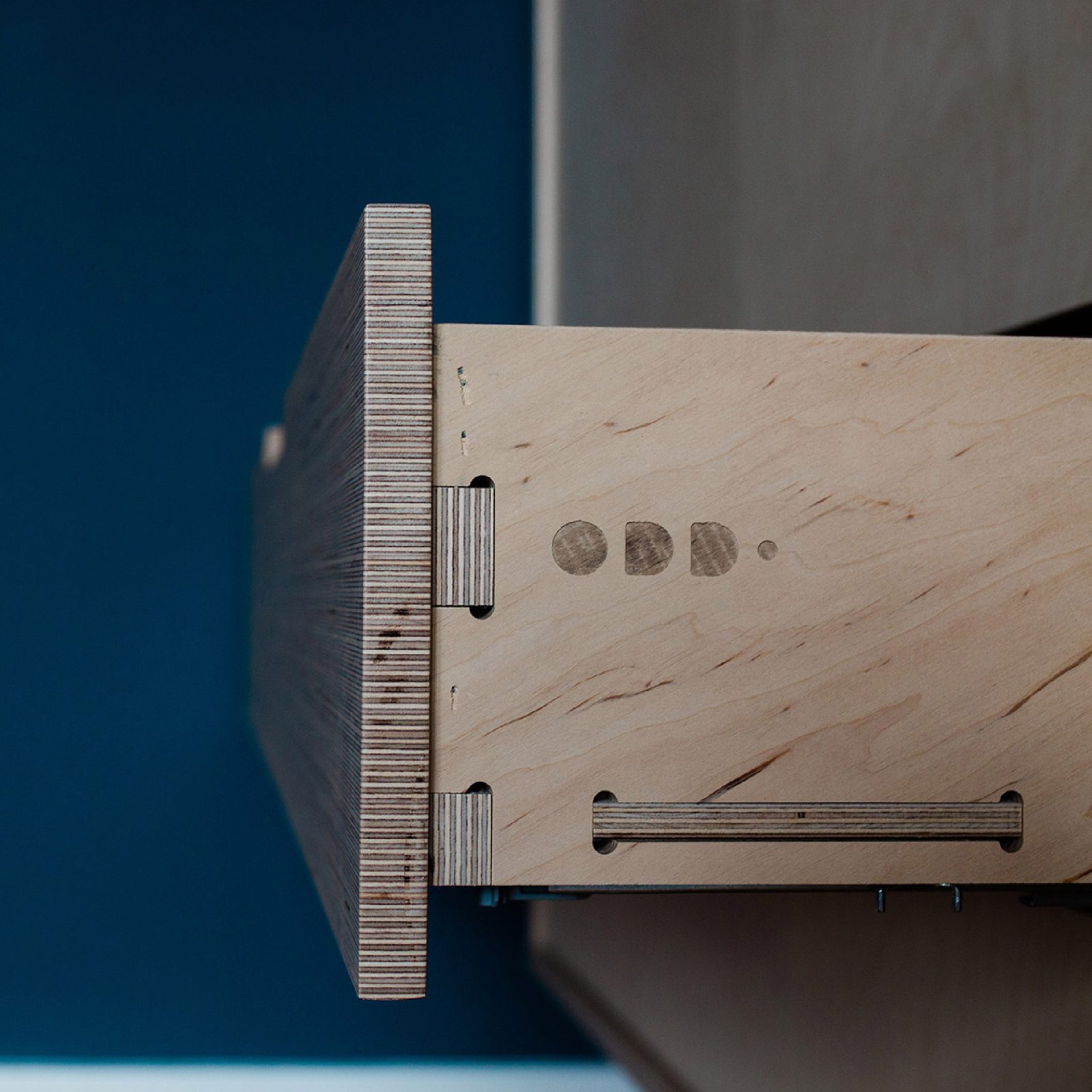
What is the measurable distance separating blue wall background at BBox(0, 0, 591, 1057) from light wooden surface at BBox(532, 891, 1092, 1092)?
1.30 ft

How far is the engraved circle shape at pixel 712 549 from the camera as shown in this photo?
16.4 inches

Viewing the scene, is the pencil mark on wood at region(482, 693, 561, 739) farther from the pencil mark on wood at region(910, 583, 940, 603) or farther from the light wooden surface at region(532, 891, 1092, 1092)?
the light wooden surface at region(532, 891, 1092, 1092)

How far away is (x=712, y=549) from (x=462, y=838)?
12 centimetres

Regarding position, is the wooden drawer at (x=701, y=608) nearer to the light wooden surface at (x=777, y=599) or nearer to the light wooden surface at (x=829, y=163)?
the light wooden surface at (x=777, y=599)

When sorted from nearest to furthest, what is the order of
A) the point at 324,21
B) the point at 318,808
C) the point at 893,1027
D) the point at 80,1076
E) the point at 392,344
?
the point at 392,344 → the point at 318,808 → the point at 893,1027 → the point at 80,1076 → the point at 324,21

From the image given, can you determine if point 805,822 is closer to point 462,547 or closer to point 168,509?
point 462,547

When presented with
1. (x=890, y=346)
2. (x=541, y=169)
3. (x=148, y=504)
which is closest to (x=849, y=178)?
(x=890, y=346)

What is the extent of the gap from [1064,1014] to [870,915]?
213mm

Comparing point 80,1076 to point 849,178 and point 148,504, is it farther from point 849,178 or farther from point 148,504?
point 849,178

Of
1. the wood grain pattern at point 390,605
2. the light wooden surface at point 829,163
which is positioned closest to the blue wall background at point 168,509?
the light wooden surface at point 829,163

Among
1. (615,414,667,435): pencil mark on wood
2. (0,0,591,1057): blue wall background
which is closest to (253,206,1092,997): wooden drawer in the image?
(615,414,667,435): pencil mark on wood

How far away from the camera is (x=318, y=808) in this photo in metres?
0.54

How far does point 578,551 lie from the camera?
41 cm

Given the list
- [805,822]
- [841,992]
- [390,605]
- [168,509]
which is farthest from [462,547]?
[168,509]
